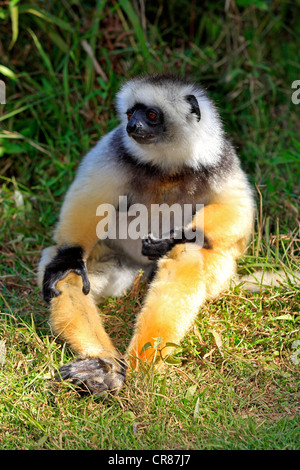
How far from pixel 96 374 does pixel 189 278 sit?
84 centimetres

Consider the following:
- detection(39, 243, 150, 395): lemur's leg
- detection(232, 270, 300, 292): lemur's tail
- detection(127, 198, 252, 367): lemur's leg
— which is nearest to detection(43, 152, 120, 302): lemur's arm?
detection(39, 243, 150, 395): lemur's leg

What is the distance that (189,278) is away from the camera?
359 cm

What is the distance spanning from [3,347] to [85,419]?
0.84 m

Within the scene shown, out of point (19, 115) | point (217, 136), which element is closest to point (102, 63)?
point (19, 115)

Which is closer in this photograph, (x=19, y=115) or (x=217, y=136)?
(x=217, y=136)

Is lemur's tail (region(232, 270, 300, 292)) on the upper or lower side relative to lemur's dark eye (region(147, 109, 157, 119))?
lower

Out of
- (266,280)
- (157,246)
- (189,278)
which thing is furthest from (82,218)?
(266,280)

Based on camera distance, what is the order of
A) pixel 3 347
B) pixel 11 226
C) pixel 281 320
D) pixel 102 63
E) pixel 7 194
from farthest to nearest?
pixel 102 63 < pixel 7 194 < pixel 11 226 < pixel 281 320 < pixel 3 347

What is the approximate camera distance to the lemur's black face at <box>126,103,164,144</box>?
12.5 ft

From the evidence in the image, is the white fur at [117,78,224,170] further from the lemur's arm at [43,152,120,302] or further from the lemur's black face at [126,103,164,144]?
the lemur's arm at [43,152,120,302]

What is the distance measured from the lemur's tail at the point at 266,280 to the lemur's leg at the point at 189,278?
173mm

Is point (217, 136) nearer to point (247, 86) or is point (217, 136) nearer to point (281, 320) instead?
point (281, 320)

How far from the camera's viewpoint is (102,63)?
6.10m

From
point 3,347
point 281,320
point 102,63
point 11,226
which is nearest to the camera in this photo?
point 3,347
